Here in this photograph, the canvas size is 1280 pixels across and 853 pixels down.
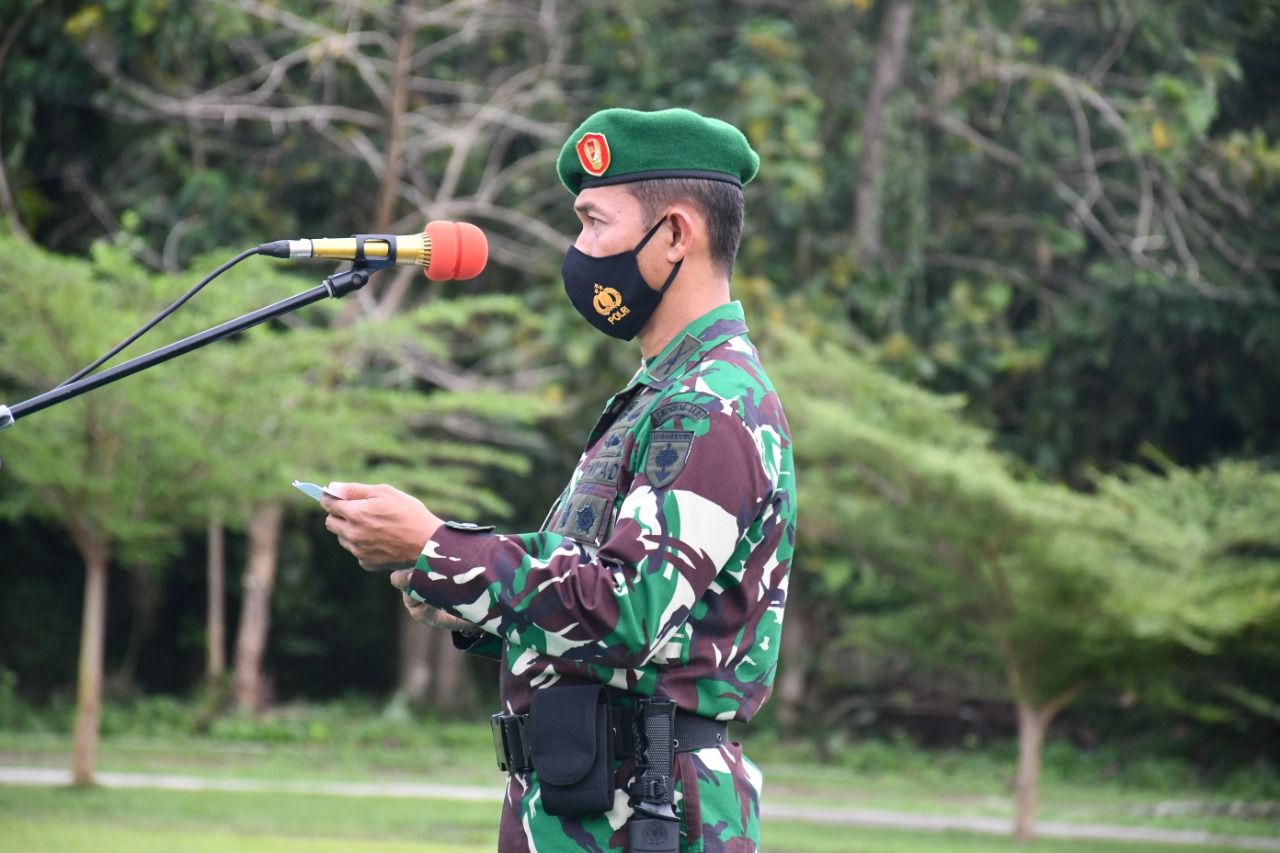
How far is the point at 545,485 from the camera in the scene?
780 inches

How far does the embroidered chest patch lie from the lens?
2486 millimetres

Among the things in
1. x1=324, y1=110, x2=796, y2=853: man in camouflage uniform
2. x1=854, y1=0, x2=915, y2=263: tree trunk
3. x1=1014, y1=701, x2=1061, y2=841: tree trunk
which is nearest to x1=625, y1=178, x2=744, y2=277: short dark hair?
x1=324, y1=110, x2=796, y2=853: man in camouflage uniform

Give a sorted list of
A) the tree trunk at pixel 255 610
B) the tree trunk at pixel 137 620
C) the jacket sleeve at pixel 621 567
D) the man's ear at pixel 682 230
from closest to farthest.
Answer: the jacket sleeve at pixel 621 567
the man's ear at pixel 682 230
the tree trunk at pixel 255 610
the tree trunk at pixel 137 620

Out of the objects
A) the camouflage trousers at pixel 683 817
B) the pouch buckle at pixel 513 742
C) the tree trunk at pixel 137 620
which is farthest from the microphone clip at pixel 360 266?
the tree trunk at pixel 137 620

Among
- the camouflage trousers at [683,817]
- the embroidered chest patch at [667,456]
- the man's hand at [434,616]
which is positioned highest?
the embroidered chest patch at [667,456]

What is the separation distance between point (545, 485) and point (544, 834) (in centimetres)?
1725

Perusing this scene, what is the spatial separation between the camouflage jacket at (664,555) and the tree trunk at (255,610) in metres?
15.1

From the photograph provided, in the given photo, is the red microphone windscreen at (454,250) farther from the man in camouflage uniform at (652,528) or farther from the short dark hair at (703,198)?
the short dark hair at (703,198)

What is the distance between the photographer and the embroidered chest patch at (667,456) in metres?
2.49

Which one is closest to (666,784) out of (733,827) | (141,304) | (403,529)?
(733,827)

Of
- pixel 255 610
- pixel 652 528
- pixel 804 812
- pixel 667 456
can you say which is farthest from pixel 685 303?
pixel 255 610

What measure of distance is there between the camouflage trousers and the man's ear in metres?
0.81

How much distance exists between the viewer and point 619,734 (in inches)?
101

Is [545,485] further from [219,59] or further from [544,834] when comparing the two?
[544,834]
